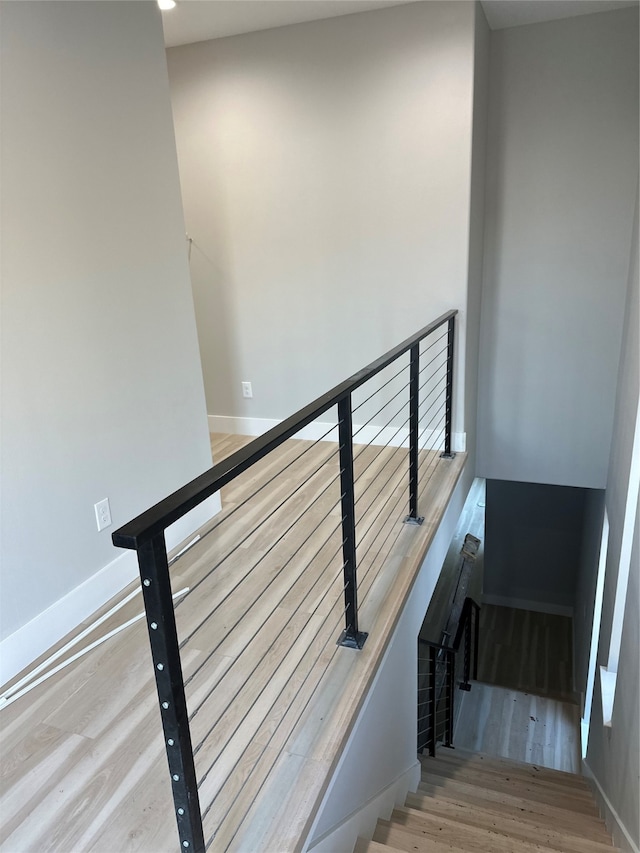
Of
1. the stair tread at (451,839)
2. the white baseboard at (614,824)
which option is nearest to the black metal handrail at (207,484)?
the stair tread at (451,839)

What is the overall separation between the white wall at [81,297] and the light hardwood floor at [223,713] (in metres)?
0.32

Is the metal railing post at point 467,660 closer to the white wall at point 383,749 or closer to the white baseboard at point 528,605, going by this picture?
the white baseboard at point 528,605

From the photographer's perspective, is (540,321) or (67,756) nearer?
(67,756)

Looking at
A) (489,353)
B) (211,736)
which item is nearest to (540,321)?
(489,353)

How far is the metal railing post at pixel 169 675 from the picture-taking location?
96 cm

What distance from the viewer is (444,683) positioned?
5.14 metres

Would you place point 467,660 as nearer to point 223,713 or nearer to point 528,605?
point 528,605

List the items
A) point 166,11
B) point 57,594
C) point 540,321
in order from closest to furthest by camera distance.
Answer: point 57,594, point 166,11, point 540,321

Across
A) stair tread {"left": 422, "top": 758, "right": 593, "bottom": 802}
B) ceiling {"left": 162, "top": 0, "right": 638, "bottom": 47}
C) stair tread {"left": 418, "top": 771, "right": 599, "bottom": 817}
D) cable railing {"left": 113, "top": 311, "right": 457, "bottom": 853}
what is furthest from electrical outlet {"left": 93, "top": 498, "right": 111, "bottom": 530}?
stair tread {"left": 422, "top": 758, "right": 593, "bottom": 802}

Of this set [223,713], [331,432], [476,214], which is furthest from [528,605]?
[223,713]

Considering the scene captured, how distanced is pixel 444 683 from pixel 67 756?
4.14m

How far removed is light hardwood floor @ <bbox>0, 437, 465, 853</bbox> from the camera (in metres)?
1.45

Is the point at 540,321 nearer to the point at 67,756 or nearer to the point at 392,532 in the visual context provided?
the point at 392,532

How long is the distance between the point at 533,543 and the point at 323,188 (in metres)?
5.06
